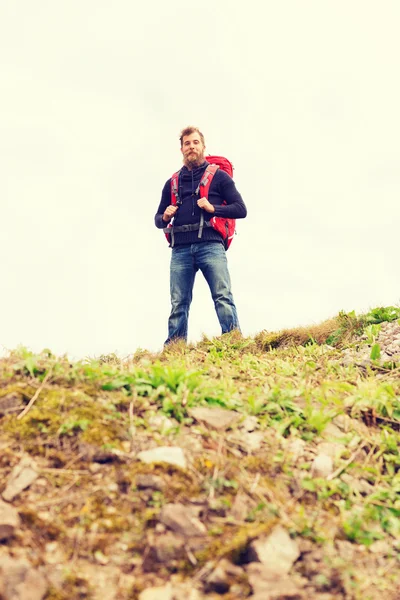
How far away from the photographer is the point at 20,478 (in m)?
3.24

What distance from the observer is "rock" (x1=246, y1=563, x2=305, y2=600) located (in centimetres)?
268

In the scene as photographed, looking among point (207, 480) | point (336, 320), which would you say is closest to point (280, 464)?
point (207, 480)

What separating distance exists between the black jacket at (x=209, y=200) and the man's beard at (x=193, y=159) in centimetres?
9

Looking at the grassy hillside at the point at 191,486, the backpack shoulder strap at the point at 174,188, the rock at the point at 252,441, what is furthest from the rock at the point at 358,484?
the backpack shoulder strap at the point at 174,188

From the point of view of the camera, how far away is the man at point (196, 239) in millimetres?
9438

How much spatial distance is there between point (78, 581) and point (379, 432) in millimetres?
2662

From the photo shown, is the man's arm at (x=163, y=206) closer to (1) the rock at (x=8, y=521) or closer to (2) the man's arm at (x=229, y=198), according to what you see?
(2) the man's arm at (x=229, y=198)

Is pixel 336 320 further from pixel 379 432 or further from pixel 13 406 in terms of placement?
pixel 13 406

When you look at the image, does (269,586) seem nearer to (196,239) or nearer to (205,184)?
(196,239)

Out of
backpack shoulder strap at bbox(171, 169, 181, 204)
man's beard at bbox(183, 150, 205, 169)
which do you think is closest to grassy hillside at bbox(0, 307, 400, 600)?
backpack shoulder strap at bbox(171, 169, 181, 204)

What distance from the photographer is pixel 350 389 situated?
15.9 feet

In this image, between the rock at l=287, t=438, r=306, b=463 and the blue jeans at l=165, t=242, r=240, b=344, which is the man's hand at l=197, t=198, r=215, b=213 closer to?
the blue jeans at l=165, t=242, r=240, b=344

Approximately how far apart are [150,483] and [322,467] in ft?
3.97

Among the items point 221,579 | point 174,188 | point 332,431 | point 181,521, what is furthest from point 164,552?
point 174,188
